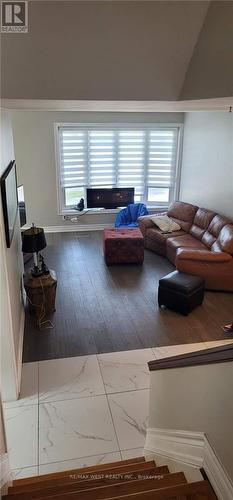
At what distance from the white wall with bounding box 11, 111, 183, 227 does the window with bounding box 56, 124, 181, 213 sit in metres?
0.16

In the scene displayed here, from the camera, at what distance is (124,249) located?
6.34m

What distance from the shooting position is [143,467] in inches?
91.0

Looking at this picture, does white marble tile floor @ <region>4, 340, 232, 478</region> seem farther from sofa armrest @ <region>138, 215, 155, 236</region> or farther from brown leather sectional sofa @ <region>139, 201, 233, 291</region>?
sofa armrest @ <region>138, 215, 155, 236</region>

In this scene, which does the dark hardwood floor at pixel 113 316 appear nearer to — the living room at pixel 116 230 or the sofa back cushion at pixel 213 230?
the living room at pixel 116 230

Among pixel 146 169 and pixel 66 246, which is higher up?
pixel 146 169

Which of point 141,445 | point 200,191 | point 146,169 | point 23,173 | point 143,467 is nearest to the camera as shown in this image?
point 143,467

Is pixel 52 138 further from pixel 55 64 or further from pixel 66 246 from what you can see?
pixel 55 64

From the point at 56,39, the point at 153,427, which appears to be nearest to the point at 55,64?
the point at 56,39

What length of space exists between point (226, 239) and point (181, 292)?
4.52 ft

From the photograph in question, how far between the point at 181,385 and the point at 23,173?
267 inches

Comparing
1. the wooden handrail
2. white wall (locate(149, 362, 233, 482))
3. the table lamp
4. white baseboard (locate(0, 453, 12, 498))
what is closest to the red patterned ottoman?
the table lamp

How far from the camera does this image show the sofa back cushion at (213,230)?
19.7ft

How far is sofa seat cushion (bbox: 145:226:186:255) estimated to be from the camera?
22.2 ft

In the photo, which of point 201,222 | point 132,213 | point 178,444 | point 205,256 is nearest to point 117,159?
point 132,213
